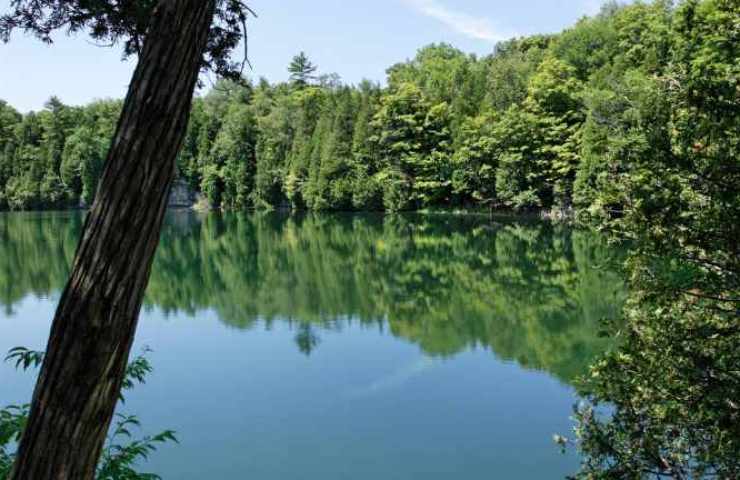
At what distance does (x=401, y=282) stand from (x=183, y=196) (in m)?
53.7

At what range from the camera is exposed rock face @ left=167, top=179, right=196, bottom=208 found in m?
70.2

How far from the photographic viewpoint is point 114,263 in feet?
5.25

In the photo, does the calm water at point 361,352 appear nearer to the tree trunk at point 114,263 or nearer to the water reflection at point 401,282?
the water reflection at point 401,282

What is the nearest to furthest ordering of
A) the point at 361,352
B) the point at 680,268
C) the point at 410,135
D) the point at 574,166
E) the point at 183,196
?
1. the point at 680,268
2. the point at 361,352
3. the point at 574,166
4. the point at 410,135
5. the point at 183,196

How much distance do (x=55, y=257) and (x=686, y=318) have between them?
30001 millimetres

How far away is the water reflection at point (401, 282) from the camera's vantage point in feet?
50.2

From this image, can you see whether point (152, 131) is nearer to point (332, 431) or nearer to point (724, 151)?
point (724, 151)

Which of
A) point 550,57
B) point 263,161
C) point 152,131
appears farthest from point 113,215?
point 263,161

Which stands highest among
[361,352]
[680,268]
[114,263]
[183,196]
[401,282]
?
[183,196]

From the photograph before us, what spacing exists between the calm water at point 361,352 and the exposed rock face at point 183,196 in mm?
40183

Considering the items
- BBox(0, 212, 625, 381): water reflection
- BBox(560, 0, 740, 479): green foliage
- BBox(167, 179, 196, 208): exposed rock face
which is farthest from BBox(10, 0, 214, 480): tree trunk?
BBox(167, 179, 196, 208): exposed rock face

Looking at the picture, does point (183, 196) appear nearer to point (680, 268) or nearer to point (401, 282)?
point (401, 282)

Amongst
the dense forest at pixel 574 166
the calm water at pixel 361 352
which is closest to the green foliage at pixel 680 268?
the dense forest at pixel 574 166

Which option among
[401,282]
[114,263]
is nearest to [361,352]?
[401,282]
